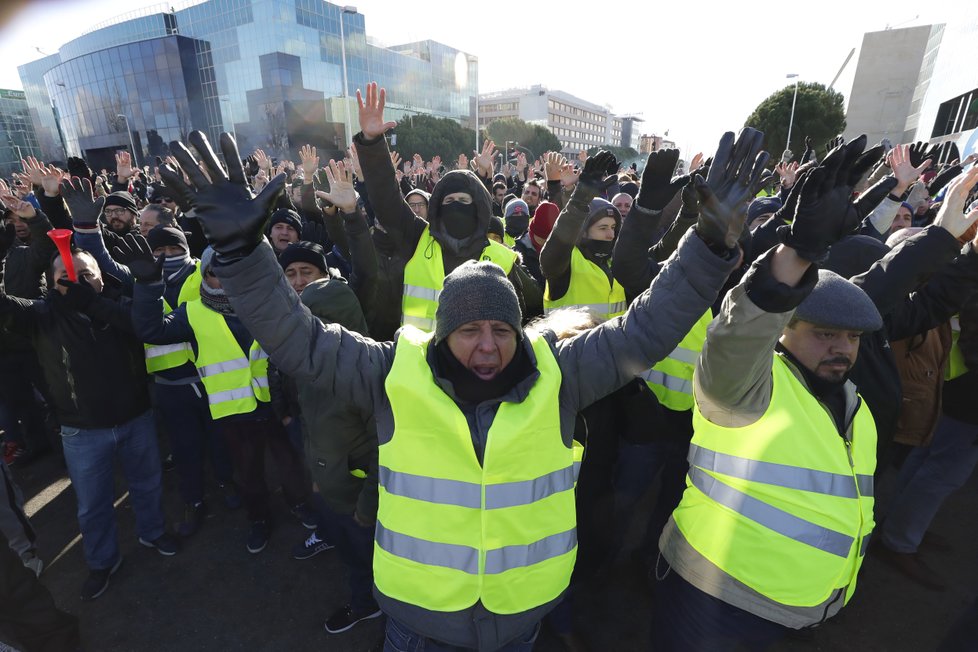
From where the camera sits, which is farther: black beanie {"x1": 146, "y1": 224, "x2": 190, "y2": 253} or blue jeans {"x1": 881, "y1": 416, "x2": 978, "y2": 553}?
black beanie {"x1": 146, "y1": 224, "x2": 190, "y2": 253}

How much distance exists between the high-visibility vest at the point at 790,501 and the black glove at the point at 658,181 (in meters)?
1.33

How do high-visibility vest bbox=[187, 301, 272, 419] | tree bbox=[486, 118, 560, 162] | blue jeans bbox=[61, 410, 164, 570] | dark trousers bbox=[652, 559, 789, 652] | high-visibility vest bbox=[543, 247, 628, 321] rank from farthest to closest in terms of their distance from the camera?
tree bbox=[486, 118, 560, 162] → high-visibility vest bbox=[543, 247, 628, 321] → high-visibility vest bbox=[187, 301, 272, 419] → blue jeans bbox=[61, 410, 164, 570] → dark trousers bbox=[652, 559, 789, 652]

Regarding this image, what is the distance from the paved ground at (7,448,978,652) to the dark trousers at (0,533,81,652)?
1.29ft

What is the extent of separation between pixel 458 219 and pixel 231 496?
3.09m

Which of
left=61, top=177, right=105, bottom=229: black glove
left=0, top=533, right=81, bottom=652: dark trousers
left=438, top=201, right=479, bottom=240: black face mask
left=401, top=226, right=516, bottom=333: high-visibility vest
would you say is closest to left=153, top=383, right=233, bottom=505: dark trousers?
left=0, top=533, right=81, bottom=652: dark trousers

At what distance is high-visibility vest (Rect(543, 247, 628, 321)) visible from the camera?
3.27 meters

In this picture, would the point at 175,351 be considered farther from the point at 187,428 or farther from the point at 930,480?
the point at 930,480

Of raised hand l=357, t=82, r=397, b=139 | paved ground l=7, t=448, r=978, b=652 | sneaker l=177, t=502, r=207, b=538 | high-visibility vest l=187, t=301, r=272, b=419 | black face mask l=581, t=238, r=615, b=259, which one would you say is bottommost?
paved ground l=7, t=448, r=978, b=652

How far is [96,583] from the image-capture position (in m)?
3.09

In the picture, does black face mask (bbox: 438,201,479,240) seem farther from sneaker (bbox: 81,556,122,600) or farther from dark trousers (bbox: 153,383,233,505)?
sneaker (bbox: 81,556,122,600)

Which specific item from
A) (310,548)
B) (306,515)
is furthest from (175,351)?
(310,548)

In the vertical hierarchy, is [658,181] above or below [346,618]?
above

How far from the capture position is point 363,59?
50.6 m

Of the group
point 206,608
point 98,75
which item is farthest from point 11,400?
point 98,75
